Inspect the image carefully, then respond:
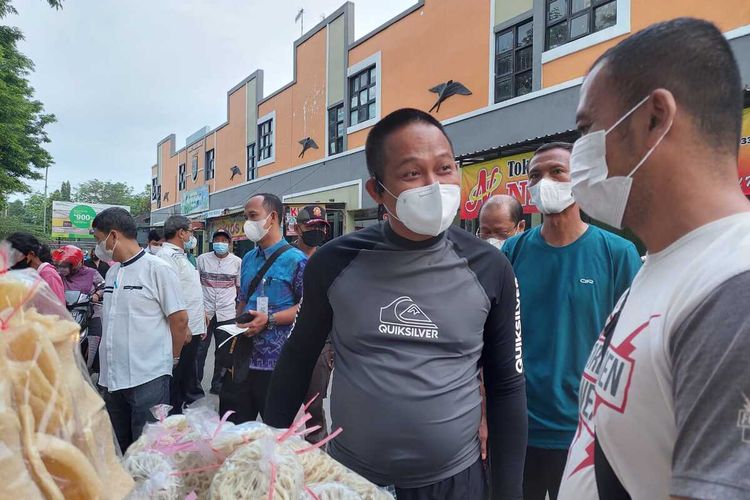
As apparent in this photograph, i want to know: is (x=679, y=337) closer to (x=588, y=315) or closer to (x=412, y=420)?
(x=412, y=420)

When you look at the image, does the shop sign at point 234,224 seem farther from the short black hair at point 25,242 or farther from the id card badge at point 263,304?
the id card badge at point 263,304

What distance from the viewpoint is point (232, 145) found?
25.0 metres

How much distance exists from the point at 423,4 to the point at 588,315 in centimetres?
1248

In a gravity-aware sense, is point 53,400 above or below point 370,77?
below

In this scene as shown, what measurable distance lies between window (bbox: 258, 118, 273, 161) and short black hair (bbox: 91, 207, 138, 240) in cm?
1819

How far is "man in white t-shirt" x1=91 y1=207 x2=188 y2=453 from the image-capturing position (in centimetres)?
327

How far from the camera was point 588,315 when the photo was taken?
2.21 metres

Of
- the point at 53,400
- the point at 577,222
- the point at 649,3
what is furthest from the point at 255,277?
the point at 649,3

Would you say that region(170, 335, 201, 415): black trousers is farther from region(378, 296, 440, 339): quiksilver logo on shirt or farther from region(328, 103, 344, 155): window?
region(328, 103, 344, 155): window

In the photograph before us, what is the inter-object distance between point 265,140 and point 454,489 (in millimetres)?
21924

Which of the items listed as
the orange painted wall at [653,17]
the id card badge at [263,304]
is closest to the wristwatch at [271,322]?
the id card badge at [263,304]

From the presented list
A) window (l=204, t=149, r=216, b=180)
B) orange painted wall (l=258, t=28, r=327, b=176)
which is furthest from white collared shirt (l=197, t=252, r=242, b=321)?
window (l=204, t=149, r=216, b=180)

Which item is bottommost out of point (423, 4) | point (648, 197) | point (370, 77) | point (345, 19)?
point (648, 197)

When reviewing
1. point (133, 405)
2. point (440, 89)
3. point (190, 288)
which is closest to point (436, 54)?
point (440, 89)
